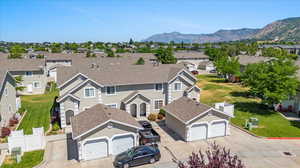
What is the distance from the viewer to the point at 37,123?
27906 millimetres

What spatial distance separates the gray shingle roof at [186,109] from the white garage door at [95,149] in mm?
8803

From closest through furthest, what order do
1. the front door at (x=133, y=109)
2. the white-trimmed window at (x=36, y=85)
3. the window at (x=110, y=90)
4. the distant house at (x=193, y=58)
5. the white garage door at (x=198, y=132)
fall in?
the white garage door at (x=198, y=132)
the window at (x=110, y=90)
the front door at (x=133, y=109)
the white-trimmed window at (x=36, y=85)
the distant house at (x=193, y=58)

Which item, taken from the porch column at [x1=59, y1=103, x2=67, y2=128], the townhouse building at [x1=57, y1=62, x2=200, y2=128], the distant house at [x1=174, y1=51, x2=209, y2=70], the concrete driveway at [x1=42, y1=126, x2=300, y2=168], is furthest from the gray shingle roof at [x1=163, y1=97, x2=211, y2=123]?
the distant house at [x1=174, y1=51, x2=209, y2=70]

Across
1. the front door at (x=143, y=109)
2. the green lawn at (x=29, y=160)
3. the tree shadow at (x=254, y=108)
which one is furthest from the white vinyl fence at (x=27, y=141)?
the tree shadow at (x=254, y=108)

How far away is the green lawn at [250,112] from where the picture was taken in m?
25.4

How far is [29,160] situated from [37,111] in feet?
51.3

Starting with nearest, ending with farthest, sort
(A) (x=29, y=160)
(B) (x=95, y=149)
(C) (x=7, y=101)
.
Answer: (A) (x=29, y=160), (B) (x=95, y=149), (C) (x=7, y=101)

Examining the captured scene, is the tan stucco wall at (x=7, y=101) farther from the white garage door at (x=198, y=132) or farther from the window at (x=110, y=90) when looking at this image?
the white garage door at (x=198, y=132)

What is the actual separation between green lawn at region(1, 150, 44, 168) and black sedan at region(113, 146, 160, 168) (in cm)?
731

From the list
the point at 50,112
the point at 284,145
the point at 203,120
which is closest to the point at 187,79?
the point at 203,120

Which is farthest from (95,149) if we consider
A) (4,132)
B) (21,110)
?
(21,110)

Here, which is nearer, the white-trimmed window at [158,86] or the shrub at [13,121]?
the shrub at [13,121]

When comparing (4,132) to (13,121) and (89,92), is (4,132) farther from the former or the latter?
(89,92)

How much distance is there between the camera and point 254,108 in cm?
3425
